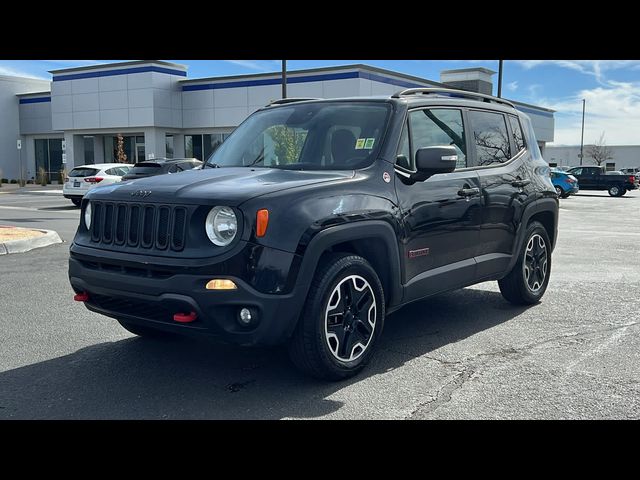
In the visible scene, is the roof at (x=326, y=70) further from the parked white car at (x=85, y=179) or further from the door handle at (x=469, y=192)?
the door handle at (x=469, y=192)

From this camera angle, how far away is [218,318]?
394 cm

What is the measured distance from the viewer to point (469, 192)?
5.66m

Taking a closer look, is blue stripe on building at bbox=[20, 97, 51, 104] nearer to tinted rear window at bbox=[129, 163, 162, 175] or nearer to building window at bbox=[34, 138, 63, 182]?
building window at bbox=[34, 138, 63, 182]

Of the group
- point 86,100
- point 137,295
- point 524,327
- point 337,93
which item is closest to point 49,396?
point 137,295

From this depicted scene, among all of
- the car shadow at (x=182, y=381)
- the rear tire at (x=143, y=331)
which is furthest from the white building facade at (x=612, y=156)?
the rear tire at (x=143, y=331)

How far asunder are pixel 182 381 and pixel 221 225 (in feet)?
4.00

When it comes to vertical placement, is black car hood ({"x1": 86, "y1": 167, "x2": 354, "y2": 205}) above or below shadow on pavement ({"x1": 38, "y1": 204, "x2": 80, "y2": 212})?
above

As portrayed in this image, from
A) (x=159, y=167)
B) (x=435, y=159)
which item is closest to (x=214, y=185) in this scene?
(x=435, y=159)

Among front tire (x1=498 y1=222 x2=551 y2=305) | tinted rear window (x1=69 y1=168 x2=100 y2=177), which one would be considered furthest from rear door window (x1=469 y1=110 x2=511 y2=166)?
tinted rear window (x1=69 y1=168 x2=100 y2=177)

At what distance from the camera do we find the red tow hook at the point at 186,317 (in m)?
3.99

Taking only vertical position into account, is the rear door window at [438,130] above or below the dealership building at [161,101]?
A: below

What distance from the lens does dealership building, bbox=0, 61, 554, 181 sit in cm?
3497

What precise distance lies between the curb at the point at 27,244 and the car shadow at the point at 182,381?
592 cm

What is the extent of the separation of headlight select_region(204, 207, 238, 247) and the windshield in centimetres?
112
